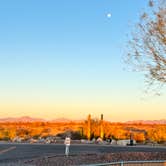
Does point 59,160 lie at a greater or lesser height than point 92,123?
lesser

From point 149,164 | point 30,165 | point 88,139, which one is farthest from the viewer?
point 88,139

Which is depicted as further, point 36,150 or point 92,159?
point 36,150

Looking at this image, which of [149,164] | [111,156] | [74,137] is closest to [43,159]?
[111,156]

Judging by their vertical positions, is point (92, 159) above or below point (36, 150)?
below

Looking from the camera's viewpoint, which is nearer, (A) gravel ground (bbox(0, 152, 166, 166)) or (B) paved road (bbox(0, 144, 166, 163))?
(A) gravel ground (bbox(0, 152, 166, 166))

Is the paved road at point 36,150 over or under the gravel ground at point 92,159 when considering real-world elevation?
over

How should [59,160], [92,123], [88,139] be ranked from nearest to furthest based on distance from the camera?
[59,160] → [88,139] → [92,123]

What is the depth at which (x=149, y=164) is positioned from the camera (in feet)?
45.8

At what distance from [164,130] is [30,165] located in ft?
75.6

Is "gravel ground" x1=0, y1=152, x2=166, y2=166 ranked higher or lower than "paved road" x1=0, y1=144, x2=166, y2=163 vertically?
lower

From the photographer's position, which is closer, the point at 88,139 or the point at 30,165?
the point at 30,165

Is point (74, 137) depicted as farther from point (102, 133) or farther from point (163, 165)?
point (163, 165)

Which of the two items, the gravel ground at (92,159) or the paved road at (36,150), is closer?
the gravel ground at (92,159)

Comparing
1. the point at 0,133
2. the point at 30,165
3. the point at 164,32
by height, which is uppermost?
the point at 164,32
